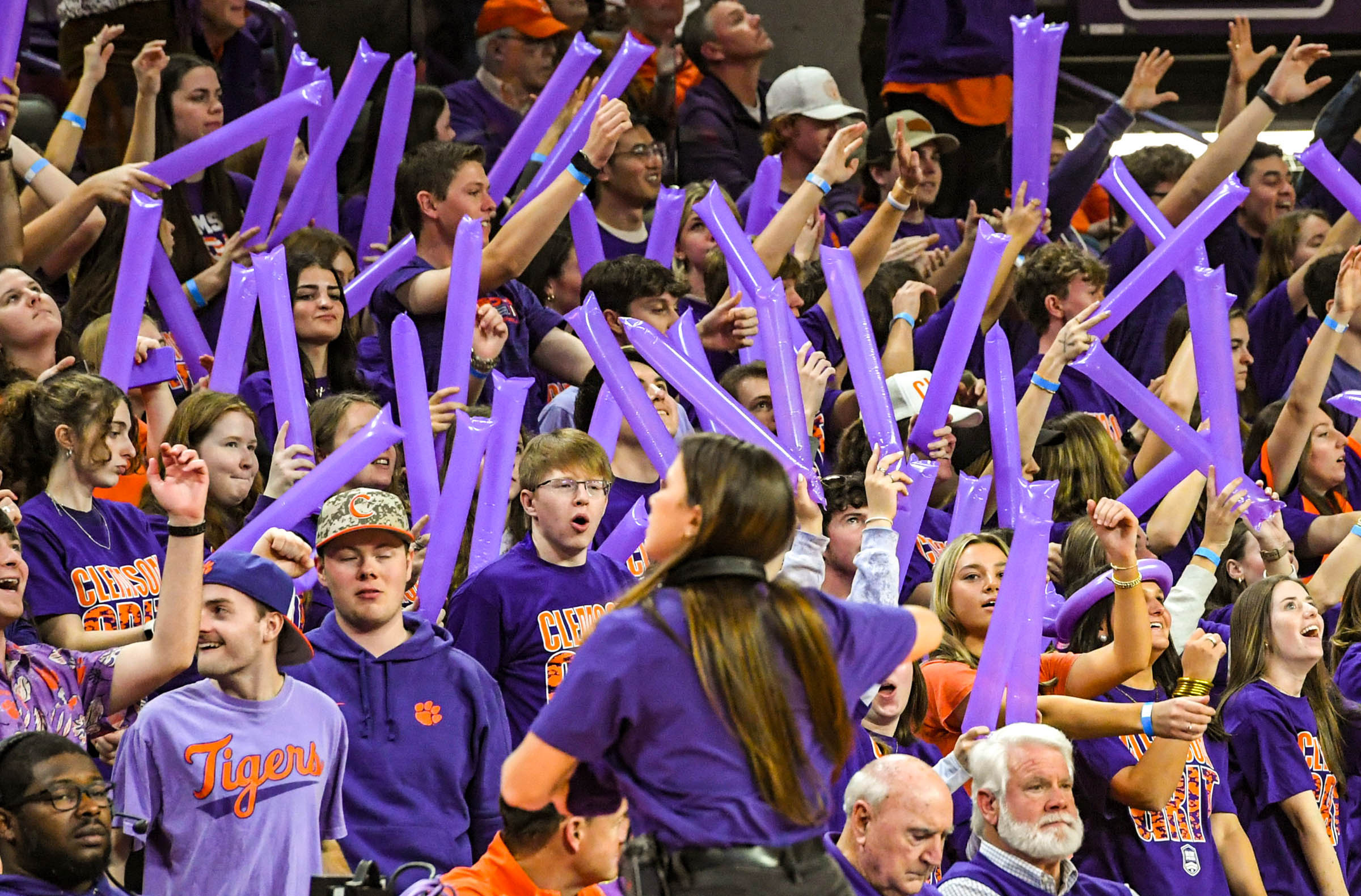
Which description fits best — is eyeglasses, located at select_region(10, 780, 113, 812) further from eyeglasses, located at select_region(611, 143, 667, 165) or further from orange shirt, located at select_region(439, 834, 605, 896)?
eyeglasses, located at select_region(611, 143, 667, 165)

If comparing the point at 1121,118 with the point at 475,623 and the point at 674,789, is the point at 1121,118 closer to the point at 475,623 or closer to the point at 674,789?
the point at 475,623

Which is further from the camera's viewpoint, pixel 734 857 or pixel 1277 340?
pixel 1277 340

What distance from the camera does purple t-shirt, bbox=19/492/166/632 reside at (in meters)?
4.16

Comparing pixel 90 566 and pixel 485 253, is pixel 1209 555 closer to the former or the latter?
pixel 485 253

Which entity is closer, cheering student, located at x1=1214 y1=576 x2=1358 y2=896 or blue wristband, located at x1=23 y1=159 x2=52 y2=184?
cheering student, located at x1=1214 y1=576 x2=1358 y2=896

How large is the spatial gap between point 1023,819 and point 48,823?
1.99m

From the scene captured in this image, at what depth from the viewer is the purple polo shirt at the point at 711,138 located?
8.15 m

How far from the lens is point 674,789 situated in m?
2.54

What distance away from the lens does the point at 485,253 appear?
5.81 metres

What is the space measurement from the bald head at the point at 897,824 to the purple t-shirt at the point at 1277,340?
152 inches

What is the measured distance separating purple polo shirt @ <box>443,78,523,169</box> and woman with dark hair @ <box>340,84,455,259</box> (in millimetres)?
396

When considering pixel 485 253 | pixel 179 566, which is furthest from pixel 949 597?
pixel 179 566

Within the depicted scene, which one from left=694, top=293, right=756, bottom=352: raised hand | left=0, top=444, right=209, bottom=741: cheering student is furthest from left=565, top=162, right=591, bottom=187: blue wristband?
left=0, top=444, right=209, bottom=741: cheering student

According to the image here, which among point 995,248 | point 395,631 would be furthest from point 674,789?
point 995,248
